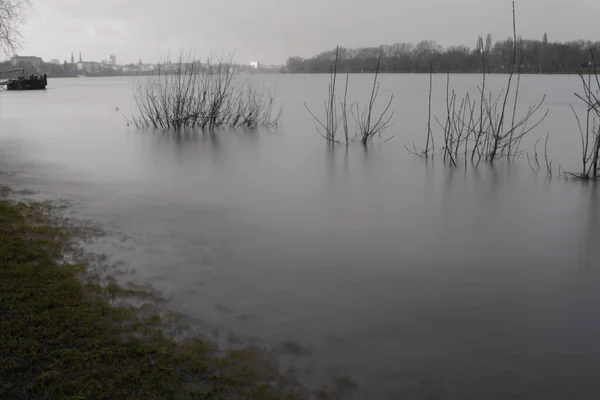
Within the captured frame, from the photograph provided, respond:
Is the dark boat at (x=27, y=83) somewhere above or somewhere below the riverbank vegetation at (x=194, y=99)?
above

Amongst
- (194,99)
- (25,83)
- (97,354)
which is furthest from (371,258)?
(25,83)

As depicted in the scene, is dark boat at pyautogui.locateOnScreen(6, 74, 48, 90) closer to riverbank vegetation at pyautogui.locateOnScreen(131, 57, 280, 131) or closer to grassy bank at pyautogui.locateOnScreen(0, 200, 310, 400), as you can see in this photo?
riverbank vegetation at pyautogui.locateOnScreen(131, 57, 280, 131)

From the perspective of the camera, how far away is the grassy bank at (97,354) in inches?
98.7

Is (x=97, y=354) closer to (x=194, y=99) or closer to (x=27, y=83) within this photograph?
(x=194, y=99)

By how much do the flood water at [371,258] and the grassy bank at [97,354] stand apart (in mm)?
303

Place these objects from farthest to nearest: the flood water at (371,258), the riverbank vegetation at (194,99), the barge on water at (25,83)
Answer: the barge on water at (25,83) < the riverbank vegetation at (194,99) < the flood water at (371,258)

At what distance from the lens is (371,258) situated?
4.92 metres

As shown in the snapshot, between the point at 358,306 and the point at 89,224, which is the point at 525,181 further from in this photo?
the point at 89,224

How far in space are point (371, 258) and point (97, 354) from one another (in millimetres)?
2799

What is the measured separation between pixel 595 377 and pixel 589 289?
1.53 meters

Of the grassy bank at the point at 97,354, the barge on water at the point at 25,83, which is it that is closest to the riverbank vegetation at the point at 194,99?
the grassy bank at the point at 97,354

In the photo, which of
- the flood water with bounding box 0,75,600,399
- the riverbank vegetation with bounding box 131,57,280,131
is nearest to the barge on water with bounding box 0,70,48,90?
the riverbank vegetation with bounding box 131,57,280,131

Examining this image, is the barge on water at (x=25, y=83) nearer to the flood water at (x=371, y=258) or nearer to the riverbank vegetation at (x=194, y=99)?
the riverbank vegetation at (x=194, y=99)

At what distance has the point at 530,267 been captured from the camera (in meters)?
4.76
